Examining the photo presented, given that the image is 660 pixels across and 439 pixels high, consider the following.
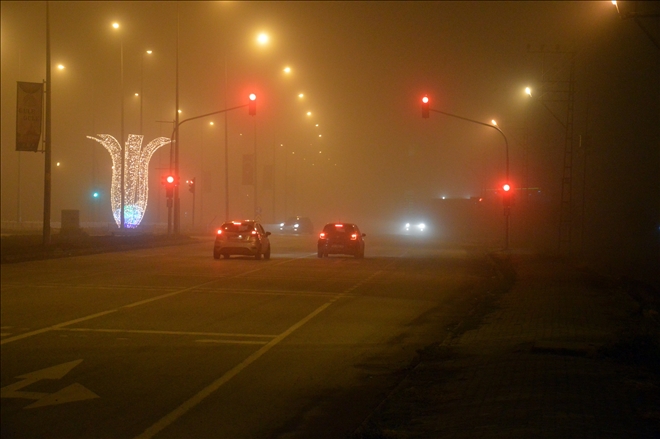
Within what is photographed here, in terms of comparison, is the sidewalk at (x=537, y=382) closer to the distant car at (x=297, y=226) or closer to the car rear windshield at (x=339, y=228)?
the car rear windshield at (x=339, y=228)

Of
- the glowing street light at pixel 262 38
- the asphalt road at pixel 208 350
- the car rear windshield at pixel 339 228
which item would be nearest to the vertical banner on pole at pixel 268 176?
the glowing street light at pixel 262 38

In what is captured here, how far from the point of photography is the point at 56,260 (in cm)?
3222

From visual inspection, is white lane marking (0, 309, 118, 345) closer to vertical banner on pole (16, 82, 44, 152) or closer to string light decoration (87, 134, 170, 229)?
vertical banner on pole (16, 82, 44, 152)

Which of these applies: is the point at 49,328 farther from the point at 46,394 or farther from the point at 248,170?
the point at 248,170

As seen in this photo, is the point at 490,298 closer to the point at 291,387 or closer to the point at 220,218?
the point at 291,387

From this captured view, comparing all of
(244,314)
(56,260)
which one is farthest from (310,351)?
(56,260)

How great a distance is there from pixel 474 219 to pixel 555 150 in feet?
99.3

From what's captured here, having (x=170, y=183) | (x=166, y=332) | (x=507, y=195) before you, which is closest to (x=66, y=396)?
(x=166, y=332)

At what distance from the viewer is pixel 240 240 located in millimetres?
33750

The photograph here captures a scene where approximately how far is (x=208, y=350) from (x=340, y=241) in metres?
24.9

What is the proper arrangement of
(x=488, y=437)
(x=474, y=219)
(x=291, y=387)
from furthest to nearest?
(x=474, y=219) → (x=291, y=387) → (x=488, y=437)

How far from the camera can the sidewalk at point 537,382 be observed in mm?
6535

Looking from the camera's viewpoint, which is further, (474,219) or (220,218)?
(220,218)

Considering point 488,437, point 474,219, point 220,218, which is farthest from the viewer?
point 220,218
